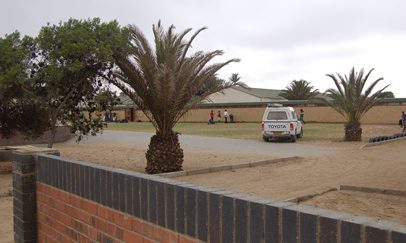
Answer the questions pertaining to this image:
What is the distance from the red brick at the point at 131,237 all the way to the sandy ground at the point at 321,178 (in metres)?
4.63

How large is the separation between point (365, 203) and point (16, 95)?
10.1 m

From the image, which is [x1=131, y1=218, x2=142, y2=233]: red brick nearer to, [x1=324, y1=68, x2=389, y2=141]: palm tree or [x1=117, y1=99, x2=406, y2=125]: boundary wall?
[x1=324, y1=68, x2=389, y2=141]: palm tree

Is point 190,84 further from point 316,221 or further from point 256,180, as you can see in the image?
point 316,221

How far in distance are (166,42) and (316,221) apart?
1112 centimetres

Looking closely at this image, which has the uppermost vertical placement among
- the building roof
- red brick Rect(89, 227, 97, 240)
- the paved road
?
the building roof

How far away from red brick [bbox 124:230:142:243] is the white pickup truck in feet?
68.9

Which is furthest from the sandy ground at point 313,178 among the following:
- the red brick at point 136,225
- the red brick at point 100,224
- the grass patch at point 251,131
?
the grass patch at point 251,131

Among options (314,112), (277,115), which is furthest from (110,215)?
(314,112)

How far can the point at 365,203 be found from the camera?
746 centimetres

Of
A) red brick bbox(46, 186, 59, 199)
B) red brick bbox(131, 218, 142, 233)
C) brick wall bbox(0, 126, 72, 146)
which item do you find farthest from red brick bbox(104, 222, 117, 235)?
brick wall bbox(0, 126, 72, 146)

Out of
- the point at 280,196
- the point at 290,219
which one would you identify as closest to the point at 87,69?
the point at 280,196

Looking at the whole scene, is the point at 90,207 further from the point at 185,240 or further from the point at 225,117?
the point at 225,117

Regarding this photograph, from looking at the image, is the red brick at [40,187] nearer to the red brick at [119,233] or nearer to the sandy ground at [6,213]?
the red brick at [119,233]

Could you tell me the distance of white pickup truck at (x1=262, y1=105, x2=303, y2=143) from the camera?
23500 millimetres
